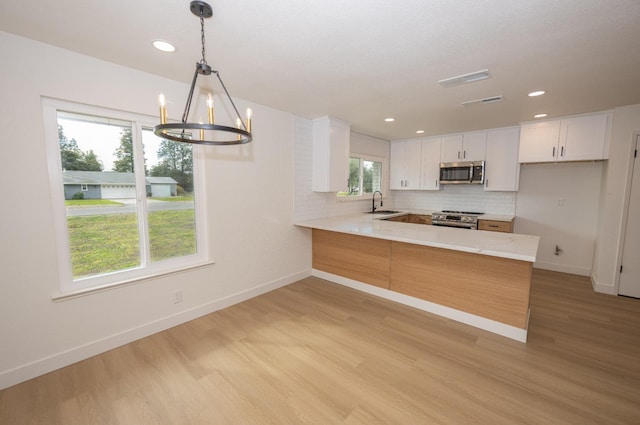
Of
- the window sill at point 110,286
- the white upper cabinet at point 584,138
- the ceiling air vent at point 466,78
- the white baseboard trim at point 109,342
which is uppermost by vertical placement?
the ceiling air vent at point 466,78

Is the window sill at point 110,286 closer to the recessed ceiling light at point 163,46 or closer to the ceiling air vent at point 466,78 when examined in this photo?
the recessed ceiling light at point 163,46

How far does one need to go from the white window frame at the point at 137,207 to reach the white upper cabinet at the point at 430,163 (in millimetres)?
4238

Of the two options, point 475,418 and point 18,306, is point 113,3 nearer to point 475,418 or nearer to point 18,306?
point 18,306

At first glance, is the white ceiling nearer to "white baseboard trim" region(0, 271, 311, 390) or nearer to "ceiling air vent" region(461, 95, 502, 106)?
"ceiling air vent" region(461, 95, 502, 106)

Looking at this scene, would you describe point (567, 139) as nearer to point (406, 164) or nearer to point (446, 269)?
point (406, 164)

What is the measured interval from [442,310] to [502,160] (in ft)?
9.92

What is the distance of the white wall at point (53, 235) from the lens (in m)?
1.88

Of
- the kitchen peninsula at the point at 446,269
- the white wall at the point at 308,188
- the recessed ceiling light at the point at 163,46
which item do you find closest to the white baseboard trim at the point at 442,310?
the kitchen peninsula at the point at 446,269

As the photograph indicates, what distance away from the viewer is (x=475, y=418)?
1.66m

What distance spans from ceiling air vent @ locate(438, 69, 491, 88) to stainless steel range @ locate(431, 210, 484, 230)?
261 centimetres

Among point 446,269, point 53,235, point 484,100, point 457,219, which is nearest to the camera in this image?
point 53,235

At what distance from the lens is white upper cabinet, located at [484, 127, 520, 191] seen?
434cm

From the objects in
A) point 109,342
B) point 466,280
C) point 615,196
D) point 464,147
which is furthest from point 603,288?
point 109,342

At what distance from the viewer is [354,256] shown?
149 inches
